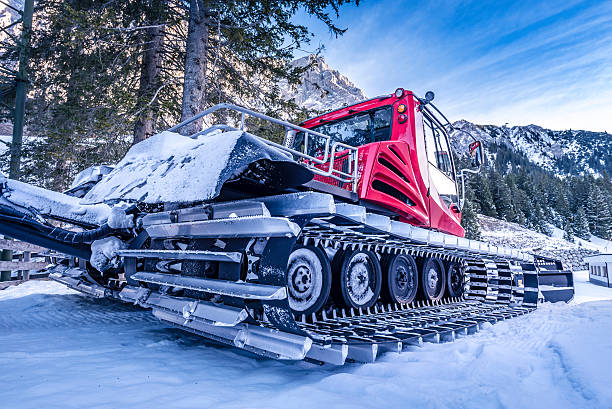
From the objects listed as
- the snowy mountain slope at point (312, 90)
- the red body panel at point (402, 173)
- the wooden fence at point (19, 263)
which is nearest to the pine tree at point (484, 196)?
the snowy mountain slope at point (312, 90)

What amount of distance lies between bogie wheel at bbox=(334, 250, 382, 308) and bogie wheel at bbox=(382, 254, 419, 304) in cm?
26

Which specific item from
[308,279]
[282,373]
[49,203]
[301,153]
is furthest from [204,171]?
[49,203]

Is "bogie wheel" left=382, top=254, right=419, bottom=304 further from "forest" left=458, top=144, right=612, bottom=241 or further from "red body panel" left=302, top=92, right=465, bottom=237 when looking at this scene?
"forest" left=458, top=144, right=612, bottom=241

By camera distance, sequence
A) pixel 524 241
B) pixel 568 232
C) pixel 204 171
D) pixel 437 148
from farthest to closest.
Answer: pixel 568 232
pixel 524 241
pixel 437 148
pixel 204 171

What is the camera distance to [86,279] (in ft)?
15.3

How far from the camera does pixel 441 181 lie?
18.1ft

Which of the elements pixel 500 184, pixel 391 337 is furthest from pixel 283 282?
pixel 500 184

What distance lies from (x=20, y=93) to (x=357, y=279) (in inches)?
509

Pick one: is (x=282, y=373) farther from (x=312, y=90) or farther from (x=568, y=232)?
(x=568, y=232)

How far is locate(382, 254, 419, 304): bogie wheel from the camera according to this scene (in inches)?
175

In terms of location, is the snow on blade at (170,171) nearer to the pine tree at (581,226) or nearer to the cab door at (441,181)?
the cab door at (441,181)

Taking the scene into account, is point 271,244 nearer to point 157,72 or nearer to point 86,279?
point 86,279

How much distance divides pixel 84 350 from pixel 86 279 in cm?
225

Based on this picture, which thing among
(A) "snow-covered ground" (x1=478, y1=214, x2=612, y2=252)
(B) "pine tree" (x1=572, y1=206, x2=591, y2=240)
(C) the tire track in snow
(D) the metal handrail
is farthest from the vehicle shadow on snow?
(B) "pine tree" (x1=572, y1=206, x2=591, y2=240)
